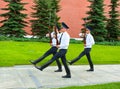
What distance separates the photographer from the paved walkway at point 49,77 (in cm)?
930

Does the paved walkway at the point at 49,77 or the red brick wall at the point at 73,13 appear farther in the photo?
the red brick wall at the point at 73,13

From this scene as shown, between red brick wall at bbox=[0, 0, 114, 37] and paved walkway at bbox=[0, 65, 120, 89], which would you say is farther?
red brick wall at bbox=[0, 0, 114, 37]

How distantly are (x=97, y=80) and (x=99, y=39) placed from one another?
1697 cm

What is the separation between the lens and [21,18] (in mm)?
25938

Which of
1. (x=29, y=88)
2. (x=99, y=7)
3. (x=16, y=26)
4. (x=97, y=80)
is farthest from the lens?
(x=99, y=7)

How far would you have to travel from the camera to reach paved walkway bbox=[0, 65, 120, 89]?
930 cm

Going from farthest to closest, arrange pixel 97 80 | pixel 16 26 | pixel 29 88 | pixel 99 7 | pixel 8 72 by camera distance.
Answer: pixel 99 7, pixel 16 26, pixel 8 72, pixel 97 80, pixel 29 88

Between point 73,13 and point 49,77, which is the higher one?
point 49,77

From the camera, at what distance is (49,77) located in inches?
416

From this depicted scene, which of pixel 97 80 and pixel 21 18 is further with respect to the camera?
pixel 21 18

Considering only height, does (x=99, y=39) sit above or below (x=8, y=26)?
below

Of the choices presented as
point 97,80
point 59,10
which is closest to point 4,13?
point 59,10

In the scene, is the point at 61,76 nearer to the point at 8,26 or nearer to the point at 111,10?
the point at 8,26

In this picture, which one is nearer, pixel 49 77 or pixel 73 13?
pixel 49 77
